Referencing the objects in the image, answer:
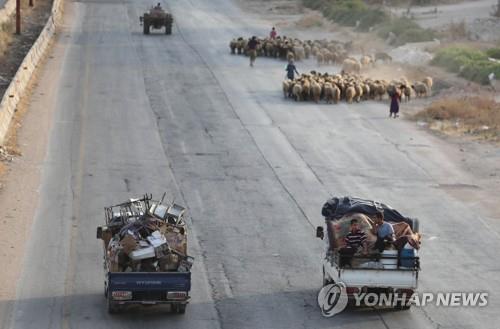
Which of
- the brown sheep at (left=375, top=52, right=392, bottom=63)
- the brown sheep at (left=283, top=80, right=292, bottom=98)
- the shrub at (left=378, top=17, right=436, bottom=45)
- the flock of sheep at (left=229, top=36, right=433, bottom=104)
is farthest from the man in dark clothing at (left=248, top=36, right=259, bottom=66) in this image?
the shrub at (left=378, top=17, right=436, bottom=45)

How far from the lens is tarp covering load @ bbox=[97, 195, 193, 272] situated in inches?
761

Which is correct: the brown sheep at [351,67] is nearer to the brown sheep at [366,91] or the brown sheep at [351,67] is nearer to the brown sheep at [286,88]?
the brown sheep at [366,91]

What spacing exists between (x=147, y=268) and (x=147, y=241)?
50cm

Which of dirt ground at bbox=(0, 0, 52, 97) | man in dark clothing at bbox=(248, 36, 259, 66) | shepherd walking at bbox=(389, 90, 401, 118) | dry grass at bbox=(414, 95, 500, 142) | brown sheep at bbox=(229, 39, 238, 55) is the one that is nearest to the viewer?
dry grass at bbox=(414, 95, 500, 142)

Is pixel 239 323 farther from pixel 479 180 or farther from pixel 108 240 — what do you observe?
pixel 479 180

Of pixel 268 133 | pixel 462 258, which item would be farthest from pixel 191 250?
pixel 268 133

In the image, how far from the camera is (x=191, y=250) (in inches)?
966

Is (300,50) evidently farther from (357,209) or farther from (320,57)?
(357,209)

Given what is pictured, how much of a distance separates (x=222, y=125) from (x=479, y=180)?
1065cm

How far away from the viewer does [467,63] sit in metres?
53.2

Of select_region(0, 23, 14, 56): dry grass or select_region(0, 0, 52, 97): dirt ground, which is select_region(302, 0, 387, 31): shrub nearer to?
select_region(0, 0, 52, 97): dirt ground

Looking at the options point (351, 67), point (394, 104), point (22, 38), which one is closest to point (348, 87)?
point (394, 104)

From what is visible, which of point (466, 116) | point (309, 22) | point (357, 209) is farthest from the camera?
point (309, 22)

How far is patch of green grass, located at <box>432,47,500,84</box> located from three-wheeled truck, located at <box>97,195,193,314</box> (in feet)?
108
